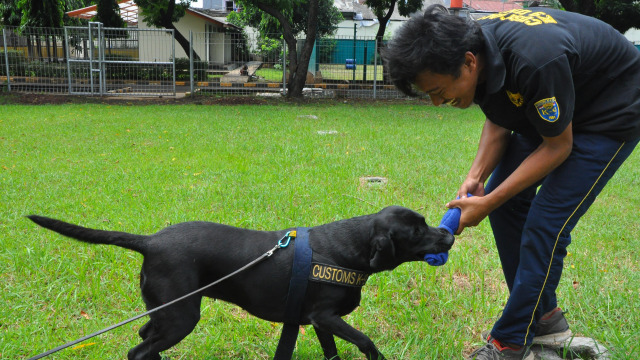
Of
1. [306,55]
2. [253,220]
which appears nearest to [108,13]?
[306,55]

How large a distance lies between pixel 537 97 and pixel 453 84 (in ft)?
1.28

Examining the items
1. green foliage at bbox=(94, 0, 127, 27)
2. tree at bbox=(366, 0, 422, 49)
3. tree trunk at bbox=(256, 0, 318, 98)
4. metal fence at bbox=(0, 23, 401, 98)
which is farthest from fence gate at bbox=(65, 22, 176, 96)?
tree at bbox=(366, 0, 422, 49)

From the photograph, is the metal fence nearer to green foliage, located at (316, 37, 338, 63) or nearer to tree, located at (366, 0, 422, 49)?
green foliage, located at (316, 37, 338, 63)

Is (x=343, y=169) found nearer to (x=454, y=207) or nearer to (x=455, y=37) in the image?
(x=454, y=207)

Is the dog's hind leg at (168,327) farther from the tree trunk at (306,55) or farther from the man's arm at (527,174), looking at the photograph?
the tree trunk at (306,55)

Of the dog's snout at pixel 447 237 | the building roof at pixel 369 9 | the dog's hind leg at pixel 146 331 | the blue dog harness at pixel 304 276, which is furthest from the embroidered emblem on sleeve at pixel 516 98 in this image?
the building roof at pixel 369 9

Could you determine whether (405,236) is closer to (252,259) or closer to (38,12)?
(252,259)

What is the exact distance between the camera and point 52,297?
369 cm

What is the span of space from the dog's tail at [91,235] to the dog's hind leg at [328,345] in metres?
1.09

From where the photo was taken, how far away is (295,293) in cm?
277

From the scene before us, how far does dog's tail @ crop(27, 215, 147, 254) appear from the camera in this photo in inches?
101

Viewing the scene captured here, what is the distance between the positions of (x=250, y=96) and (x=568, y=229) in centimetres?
1734

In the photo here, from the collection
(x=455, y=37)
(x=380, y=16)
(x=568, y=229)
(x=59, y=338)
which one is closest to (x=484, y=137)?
(x=568, y=229)

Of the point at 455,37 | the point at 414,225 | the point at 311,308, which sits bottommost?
the point at 311,308
